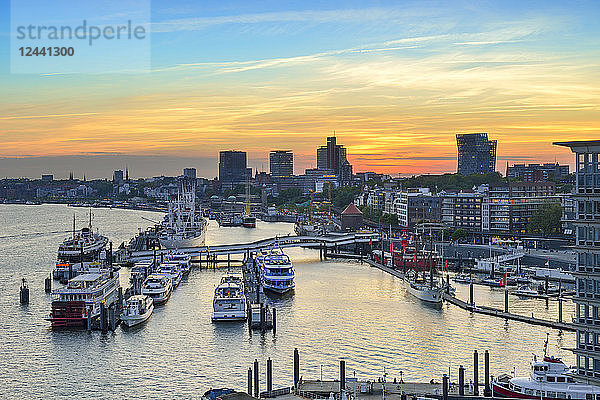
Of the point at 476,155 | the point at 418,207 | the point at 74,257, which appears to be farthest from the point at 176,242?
the point at 476,155

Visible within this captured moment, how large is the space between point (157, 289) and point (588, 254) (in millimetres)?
24367

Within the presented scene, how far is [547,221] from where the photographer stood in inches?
2461

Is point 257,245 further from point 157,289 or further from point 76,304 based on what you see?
point 76,304

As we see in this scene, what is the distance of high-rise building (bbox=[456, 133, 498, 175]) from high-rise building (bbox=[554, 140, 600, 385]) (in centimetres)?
11726

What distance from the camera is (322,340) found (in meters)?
27.3

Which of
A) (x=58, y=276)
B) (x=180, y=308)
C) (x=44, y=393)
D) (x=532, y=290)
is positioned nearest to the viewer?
(x=44, y=393)

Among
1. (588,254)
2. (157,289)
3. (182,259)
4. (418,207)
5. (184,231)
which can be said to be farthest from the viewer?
(418,207)

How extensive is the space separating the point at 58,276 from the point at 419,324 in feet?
79.3

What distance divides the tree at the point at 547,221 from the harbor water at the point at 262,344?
25.7 metres

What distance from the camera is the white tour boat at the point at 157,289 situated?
35531mm

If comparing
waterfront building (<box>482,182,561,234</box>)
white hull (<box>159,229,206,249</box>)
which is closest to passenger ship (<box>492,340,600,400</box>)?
white hull (<box>159,229,206,249</box>)

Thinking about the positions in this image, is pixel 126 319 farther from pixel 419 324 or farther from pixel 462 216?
pixel 462 216

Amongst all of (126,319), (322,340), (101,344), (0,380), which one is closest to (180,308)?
(126,319)

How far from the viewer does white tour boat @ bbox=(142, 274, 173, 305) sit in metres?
35.5
